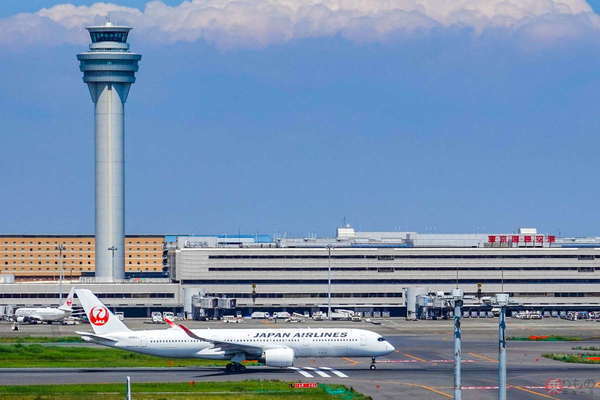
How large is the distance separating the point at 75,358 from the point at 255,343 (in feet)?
83.1

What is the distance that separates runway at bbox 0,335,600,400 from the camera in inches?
3816

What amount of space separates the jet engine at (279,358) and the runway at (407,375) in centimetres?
90

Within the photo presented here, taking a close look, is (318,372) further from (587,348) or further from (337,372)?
(587,348)

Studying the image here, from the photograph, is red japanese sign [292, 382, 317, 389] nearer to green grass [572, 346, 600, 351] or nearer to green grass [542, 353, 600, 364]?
green grass [542, 353, 600, 364]

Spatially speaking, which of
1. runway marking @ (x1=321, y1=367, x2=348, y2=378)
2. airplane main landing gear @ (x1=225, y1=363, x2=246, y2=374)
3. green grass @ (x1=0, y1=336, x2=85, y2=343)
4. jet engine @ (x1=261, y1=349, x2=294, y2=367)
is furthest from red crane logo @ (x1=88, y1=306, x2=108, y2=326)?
green grass @ (x1=0, y1=336, x2=85, y2=343)

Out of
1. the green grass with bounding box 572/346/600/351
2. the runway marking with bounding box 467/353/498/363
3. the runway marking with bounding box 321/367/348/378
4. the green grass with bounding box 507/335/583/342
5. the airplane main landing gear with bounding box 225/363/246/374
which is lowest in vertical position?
the green grass with bounding box 507/335/583/342

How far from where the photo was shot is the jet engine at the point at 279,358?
111188 mm

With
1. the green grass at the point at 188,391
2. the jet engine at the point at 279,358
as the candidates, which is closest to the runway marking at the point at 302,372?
the jet engine at the point at 279,358

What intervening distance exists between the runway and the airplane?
1573 millimetres

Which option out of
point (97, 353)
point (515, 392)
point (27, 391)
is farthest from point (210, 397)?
point (97, 353)

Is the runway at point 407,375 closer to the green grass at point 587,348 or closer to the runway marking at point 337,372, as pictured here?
the runway marking at point 337,372

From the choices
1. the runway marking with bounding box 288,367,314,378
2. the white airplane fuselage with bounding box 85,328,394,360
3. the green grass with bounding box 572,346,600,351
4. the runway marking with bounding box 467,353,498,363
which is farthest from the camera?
the green grass with bounding box 572,346,600,351

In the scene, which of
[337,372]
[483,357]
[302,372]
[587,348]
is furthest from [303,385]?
[587,348]

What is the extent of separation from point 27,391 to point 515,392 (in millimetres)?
36517
